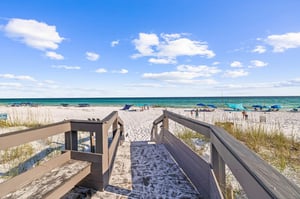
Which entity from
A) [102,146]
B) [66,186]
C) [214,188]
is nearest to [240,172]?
[214,188]

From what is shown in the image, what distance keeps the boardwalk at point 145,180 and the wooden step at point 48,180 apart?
344mm

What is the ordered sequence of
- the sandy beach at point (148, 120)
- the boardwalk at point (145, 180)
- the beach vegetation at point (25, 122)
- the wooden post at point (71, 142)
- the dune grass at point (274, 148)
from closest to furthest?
the boardwalk at point (145, 180)
the wooden post at point (71, 142)
the dune grass at point (274, 148)
the beach vegetation at point (25, 122)
the sandy beach at point (148, 120)

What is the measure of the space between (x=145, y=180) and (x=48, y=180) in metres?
1.29

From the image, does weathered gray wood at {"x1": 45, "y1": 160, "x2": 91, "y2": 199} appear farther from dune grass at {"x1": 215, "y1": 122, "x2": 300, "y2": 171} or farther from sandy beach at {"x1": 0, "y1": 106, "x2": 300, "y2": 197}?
dune grass at {"x1": 215, "y1": 122, "x2": 300, "y2": 171}

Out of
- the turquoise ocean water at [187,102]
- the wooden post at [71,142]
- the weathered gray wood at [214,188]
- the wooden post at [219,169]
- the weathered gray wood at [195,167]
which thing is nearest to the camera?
the weathered gray wood at [214,188]

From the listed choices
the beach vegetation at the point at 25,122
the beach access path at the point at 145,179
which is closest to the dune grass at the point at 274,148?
the beach access path at the point at 145,179

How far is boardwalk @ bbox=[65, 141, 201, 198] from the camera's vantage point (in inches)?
84.4

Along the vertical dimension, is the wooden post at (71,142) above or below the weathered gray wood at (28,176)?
above

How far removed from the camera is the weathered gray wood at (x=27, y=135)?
1.43m

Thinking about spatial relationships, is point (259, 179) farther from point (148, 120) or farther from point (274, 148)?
point (148, 120)

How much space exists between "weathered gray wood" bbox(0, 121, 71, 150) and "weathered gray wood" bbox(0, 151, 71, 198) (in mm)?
336

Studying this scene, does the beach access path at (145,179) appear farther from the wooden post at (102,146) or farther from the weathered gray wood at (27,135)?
the weathered gray wood at (27,135)

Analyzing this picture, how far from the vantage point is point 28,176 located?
1.73 meters

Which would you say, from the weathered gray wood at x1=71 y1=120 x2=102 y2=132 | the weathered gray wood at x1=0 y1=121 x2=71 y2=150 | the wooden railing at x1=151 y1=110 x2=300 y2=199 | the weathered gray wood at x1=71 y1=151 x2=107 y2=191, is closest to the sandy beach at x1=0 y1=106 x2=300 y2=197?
the weathered gray wood at x1=71 y1=151 x2=107 y2=191
